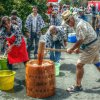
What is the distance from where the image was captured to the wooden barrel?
706cm

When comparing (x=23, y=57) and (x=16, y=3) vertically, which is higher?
(x=16, y=3)

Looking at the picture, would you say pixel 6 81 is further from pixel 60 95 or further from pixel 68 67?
pixel 68 67

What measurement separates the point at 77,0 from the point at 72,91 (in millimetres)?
54267

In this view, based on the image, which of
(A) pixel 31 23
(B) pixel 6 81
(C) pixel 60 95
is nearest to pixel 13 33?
(B) pixel 6 81

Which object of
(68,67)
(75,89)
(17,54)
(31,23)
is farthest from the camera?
(31,23)

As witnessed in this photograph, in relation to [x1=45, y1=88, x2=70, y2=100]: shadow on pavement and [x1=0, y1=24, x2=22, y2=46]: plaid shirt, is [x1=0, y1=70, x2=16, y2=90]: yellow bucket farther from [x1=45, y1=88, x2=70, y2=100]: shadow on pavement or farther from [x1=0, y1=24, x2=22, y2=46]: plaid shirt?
[x1=45, y1=88, x2=70, y2=100]: shadow on pavement

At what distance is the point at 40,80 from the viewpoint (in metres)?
7.10

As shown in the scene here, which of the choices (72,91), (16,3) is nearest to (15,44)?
(72,91)

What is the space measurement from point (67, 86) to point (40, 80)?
1.27 metres

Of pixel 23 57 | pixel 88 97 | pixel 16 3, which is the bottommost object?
pixel 88 97

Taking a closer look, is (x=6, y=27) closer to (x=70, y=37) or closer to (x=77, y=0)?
(x=70, y=37)

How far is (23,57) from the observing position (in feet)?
28.1

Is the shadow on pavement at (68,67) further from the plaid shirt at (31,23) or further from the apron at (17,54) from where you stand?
the plaid shirt at (31,23)

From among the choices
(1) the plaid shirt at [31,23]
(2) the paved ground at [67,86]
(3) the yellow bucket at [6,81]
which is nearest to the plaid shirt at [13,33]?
(3) the yellow bucket at [6,81]
